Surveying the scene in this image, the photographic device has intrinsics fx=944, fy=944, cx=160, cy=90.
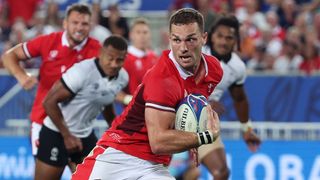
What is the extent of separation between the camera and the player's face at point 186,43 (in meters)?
6.81

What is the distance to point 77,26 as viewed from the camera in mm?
9992

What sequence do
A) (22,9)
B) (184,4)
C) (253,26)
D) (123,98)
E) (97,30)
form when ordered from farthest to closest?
(22,9)
(184,4)
(253,26)
(97,30)
(123,98)

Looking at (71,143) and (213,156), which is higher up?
(71,143)

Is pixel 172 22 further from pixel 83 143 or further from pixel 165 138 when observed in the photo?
pixel 83 143

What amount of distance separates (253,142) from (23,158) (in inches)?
151

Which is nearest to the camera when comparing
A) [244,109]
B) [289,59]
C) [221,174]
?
[221,174]

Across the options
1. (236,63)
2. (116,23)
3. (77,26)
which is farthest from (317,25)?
(77,26)

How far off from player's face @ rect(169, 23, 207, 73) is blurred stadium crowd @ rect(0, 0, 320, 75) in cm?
837

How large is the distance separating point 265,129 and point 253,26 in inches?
150

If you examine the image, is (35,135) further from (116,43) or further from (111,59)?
(116,43)

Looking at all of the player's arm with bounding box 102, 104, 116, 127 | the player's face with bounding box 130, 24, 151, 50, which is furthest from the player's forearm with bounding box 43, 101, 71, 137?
the player's face with bounding box 130, 24, 151, 50

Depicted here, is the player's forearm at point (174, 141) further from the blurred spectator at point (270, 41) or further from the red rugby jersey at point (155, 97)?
the blurred spectator at point (270, 41)

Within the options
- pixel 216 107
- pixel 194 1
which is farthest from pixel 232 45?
pixel 194 1

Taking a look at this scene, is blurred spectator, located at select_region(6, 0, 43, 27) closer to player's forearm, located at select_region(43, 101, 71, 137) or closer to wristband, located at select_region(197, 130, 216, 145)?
player's forearm, located at select_region(43, 101, 71, 137)
